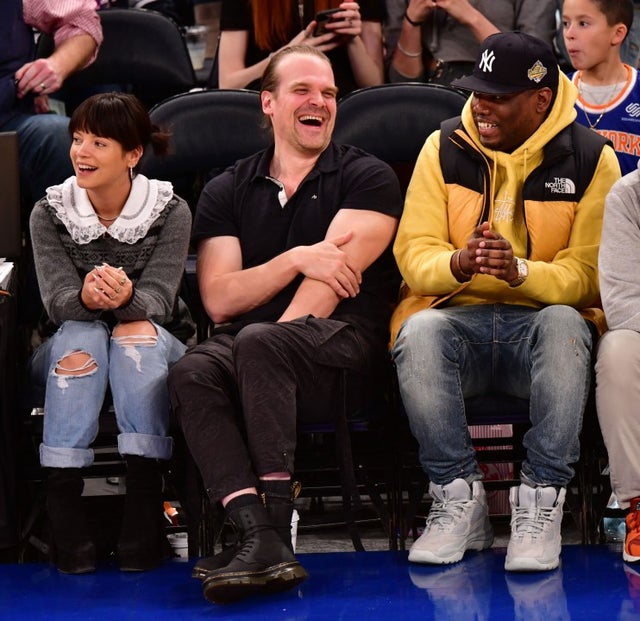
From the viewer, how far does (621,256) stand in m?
3.23

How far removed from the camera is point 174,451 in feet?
11.1

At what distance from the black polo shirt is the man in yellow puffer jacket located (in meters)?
0.09

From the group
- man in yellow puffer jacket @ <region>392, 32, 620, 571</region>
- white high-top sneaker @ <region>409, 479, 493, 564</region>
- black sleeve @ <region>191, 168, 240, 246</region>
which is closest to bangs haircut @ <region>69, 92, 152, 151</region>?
black sleeve @ <region>191, 168, 240, 246</region>

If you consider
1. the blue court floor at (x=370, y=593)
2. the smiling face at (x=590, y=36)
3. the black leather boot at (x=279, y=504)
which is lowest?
the blue court floor at (x=370, y=593)

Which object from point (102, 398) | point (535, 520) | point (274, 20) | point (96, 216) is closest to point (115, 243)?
point (96, 216)

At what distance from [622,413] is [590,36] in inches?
57.5

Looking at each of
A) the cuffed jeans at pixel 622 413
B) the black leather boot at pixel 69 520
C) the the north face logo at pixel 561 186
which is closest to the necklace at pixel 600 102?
the the north face logo at pixel 561 186

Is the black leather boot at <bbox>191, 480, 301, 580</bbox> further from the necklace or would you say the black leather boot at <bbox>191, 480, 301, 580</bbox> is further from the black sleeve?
the necklace

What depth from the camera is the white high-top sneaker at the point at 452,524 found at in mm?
3145

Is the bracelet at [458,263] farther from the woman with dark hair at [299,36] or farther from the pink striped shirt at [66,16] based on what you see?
the pink striped shirt at [66,16]

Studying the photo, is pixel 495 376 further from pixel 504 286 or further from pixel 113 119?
pixel 113 119

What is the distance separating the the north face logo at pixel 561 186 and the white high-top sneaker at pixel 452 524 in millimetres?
810

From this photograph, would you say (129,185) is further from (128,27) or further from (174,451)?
(128,27)

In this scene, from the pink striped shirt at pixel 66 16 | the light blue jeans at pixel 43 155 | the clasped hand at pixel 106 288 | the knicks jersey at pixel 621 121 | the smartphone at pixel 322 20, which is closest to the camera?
the clasped hand at pixel 106 288
